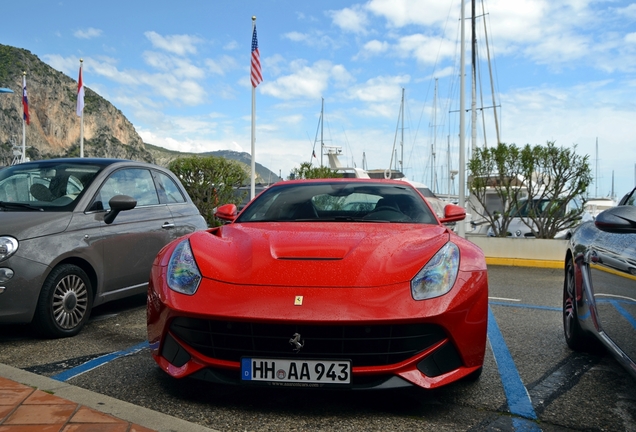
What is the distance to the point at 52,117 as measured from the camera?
126 meters

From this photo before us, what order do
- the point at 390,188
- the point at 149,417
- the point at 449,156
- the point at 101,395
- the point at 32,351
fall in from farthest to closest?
the point at 449,156 → the point at 390,188 → the point at 32,351 → the point at 101,395 → the point at 149,417

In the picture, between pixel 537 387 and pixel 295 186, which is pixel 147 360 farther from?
pixel 537 387

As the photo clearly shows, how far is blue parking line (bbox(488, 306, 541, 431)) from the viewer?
293 cm

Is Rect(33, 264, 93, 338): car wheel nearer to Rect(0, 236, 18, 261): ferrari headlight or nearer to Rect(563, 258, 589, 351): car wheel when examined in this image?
Rect(0, 236, 18, 261): ferrari headlight

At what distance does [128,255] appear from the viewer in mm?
5273

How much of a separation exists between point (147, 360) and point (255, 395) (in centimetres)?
106

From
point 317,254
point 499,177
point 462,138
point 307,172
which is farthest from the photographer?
point 307,172

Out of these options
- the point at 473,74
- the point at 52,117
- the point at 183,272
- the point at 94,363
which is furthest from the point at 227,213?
the point at 52,117

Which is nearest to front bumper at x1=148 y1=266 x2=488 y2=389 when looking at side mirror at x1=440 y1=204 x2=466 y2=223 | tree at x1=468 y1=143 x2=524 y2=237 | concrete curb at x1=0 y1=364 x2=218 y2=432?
concrete curb at x1=0 y1=364 x2=218 y2=432

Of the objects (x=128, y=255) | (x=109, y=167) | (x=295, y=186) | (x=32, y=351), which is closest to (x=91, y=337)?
(x=32, y=351)

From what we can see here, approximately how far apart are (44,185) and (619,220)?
4490 millimetres

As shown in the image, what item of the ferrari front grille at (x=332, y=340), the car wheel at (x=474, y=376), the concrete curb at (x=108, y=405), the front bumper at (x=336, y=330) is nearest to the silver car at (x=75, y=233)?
the concrete curb at (x=108, y=405)

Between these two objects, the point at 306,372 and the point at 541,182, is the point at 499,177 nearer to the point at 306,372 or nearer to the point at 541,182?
the point at 541,182

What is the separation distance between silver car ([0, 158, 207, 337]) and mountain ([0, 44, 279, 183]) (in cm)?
8987
